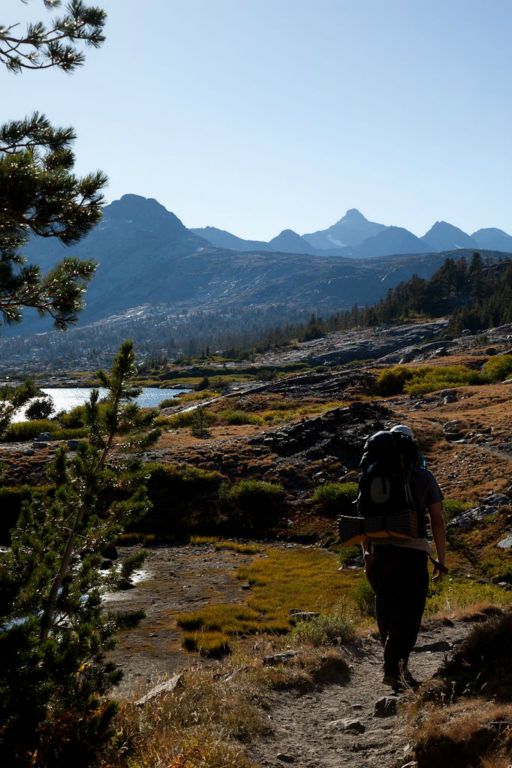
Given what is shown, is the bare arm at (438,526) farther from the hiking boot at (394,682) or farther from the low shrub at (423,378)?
the low shrub at (423,378)

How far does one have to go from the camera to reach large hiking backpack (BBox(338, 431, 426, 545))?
6.50 m

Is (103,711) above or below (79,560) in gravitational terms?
below

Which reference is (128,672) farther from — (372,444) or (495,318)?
(495,318)

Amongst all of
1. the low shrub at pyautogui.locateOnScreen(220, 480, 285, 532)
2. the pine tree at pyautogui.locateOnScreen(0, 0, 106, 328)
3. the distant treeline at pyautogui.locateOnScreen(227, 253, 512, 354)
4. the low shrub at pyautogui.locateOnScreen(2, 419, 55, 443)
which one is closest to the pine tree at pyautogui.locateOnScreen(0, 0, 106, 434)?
the pine tree at pyautogui.locateOnScreen(0, 0, 106, 328)

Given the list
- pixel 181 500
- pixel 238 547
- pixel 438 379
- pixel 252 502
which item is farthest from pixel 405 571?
pixel 438 379

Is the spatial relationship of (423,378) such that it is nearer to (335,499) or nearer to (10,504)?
(335,499)

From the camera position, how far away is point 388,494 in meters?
6.66

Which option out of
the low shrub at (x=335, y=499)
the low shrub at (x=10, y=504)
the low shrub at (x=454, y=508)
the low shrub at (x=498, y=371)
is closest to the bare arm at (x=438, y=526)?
the low shrub at (x=454, y=508)

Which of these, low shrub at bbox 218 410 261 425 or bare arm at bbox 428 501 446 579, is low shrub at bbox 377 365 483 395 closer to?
low shrub at bbox 218 410 261 425

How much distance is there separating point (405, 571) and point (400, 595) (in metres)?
0.24

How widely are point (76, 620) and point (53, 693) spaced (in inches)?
27.7

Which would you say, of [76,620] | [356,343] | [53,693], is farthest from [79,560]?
[356,343]

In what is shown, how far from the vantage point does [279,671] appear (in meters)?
7.76

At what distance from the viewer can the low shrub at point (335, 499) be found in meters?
20.6
